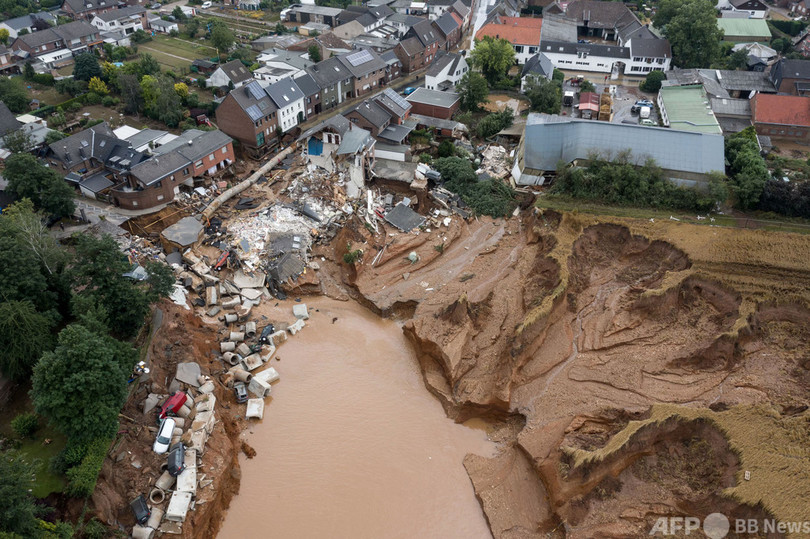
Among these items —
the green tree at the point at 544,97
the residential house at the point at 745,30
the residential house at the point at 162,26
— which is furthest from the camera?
the residential house at the point at 162,26

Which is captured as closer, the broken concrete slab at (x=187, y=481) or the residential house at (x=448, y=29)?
the broken concrete slab at (x=187, y=481)

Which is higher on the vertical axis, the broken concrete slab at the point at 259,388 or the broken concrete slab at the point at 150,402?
the broken concrete slab at the point at 150,402

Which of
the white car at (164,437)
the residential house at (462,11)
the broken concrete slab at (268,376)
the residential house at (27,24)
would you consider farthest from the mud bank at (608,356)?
the residential house at (27,24)

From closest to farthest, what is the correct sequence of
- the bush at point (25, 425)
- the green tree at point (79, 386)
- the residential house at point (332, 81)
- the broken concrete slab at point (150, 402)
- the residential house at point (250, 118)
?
the green tree at point (79, 386)
the bush at point (25, 425)
the broken concrete slab at point (150, 402)
the residential house at point (250, 118)
the residential house at point (332, 81)

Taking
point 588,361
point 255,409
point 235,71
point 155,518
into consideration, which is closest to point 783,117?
point 588,361

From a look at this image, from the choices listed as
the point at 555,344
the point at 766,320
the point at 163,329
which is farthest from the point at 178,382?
the point at 766,320

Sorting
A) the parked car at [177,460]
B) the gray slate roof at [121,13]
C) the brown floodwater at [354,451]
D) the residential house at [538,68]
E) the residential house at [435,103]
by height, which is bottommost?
the brown floodwater at [354,451]

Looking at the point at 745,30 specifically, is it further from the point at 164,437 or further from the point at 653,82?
the point at 164,437

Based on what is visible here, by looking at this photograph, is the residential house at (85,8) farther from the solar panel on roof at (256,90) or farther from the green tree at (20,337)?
the green tree at (20,337)
